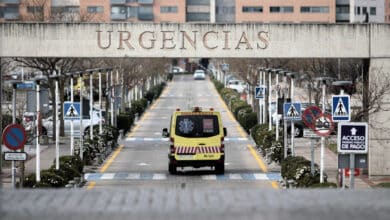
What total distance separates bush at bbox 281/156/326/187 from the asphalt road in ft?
2.36

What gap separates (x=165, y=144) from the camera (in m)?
52.1

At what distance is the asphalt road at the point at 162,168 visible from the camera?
3281 cm

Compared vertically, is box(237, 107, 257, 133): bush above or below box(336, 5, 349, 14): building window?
below

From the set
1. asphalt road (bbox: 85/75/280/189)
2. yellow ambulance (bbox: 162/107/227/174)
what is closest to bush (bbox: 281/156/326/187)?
asphalt road (bbox: 85/75/280/189)

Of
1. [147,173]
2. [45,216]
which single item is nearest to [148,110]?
[147,173]

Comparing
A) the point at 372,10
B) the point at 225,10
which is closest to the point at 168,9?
the point at 225,10

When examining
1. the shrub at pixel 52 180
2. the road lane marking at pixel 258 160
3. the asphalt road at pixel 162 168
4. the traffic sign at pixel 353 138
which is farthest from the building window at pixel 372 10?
the traffic sign at pixel 353 138

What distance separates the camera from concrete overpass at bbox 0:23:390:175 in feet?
115

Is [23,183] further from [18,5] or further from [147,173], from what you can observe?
[18,5]

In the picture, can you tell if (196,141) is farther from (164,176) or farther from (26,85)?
(26,85)

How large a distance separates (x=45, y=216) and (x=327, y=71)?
47.0 metres

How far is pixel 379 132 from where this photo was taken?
35.0m

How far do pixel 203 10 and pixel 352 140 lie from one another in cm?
8435

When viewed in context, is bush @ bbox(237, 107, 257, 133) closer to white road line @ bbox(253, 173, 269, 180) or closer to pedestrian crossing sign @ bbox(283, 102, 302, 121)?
white road line @ bbox(253, 173, 269, 180)
